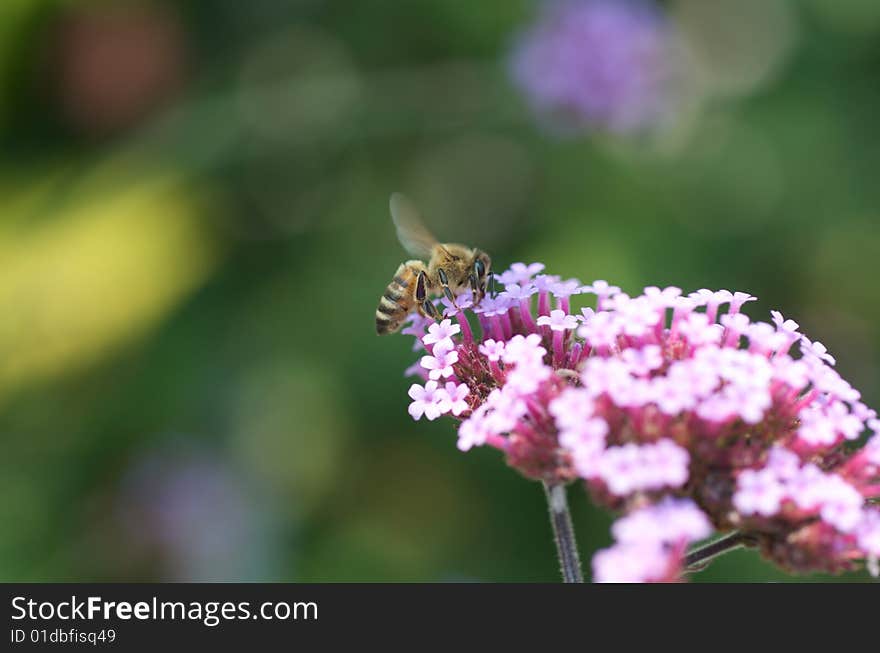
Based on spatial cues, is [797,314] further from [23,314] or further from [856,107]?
[23,314]

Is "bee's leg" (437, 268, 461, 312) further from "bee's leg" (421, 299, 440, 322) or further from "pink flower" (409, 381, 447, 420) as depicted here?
"pink flower" (409, 381, 447, 420)

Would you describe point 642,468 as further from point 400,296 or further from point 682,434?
point 400,296

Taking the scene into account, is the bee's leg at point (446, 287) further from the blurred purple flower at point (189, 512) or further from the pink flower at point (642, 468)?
the blurred purple flower at point (189, 512)

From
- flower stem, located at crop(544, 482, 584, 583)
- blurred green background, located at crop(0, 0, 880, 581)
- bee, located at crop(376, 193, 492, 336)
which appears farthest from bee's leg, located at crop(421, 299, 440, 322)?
blurred green background, located at crop(0, 0, 880, 581)

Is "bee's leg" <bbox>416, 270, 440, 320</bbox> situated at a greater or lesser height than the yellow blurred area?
lesser

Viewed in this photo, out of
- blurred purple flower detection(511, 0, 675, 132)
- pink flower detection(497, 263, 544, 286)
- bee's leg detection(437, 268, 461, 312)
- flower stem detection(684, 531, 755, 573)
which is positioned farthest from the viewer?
blurred purple flower detection(511, 0, 675, 132)

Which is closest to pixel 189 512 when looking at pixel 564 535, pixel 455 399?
pixel 455 399
